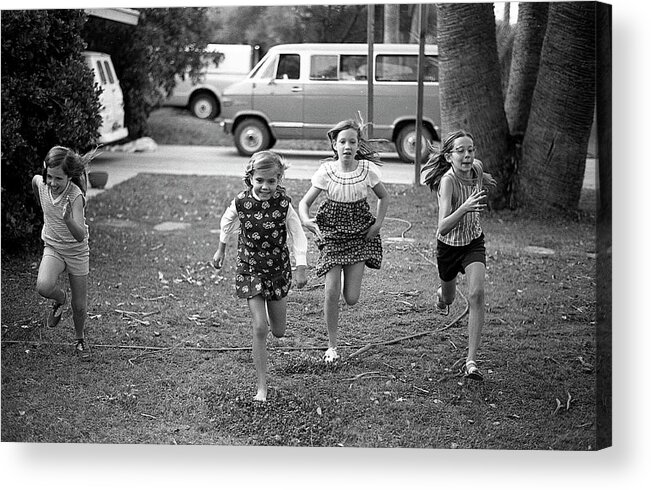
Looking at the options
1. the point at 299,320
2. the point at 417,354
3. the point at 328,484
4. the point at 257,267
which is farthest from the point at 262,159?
the point at 328,484

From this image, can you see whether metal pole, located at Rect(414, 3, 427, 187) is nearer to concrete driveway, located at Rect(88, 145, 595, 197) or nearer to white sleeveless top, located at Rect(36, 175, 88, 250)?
concrete driveway, located at Rect(88, 145, 595, 197)

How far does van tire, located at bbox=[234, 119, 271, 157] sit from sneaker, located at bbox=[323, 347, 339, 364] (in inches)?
45.0

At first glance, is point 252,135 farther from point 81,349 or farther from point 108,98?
point 81,349

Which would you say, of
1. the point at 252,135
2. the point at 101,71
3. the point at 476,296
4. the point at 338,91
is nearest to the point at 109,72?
the point at 101,71

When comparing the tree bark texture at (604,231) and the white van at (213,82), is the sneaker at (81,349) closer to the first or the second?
the white van at (213,82)

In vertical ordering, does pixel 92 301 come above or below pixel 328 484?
above

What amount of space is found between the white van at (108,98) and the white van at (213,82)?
0.34m

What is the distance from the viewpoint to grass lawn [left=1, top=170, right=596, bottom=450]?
16.4 ft

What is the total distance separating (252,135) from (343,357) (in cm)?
129

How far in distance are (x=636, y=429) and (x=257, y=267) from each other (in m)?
2.00

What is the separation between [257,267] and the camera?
16.3 feet

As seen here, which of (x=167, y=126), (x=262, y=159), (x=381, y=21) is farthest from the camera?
(x=167, y=126)

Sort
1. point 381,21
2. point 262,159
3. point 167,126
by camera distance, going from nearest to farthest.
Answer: point 262,159, point 381,21, point 167,126

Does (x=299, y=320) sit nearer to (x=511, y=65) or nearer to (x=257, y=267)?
(x=257, y=267)
